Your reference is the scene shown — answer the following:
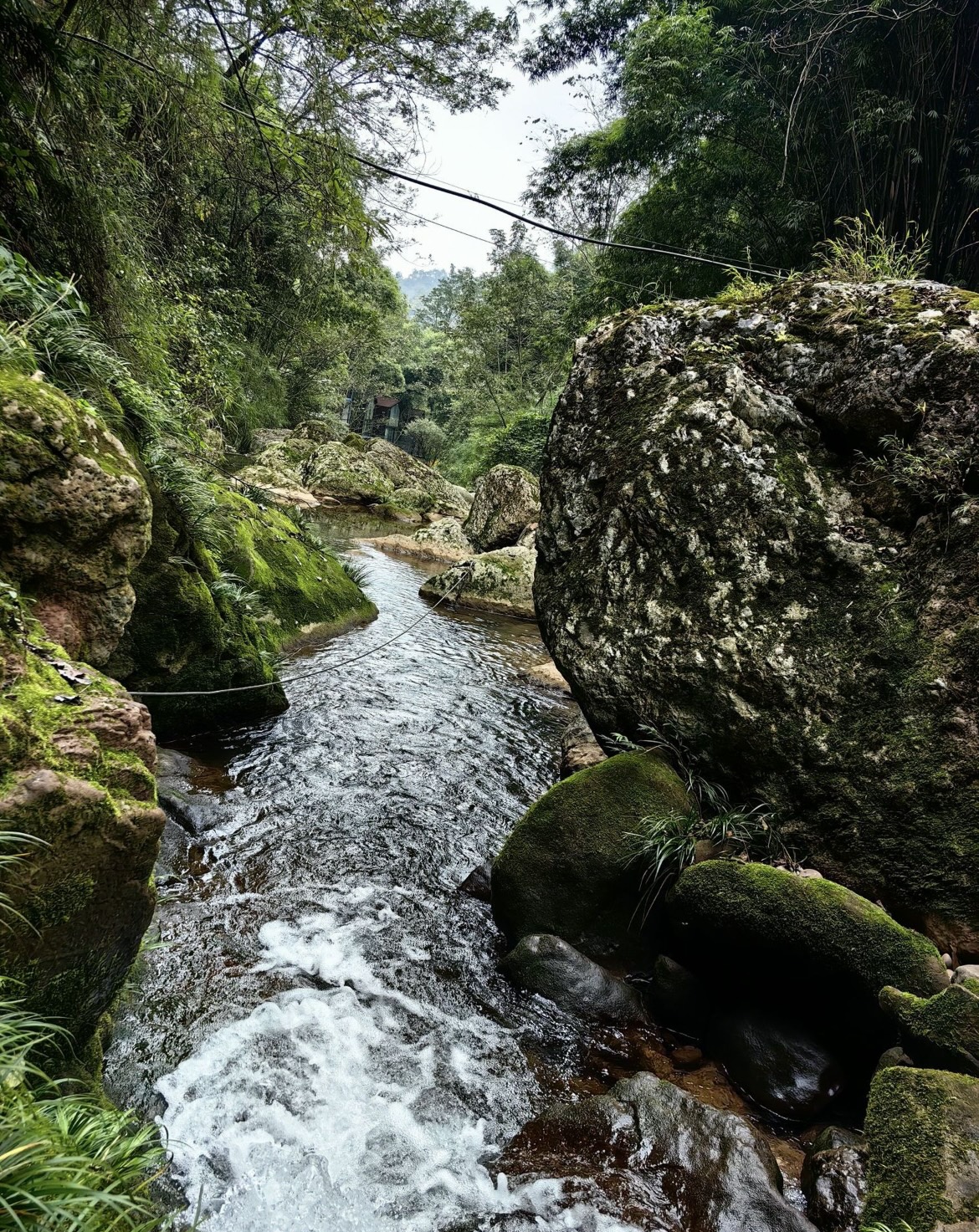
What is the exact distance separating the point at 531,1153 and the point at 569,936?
4.01 feet

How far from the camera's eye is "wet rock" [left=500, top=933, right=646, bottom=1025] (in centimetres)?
325

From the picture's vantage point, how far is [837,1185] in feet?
7.27

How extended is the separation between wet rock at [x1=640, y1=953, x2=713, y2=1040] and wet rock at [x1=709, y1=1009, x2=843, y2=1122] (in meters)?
0.13

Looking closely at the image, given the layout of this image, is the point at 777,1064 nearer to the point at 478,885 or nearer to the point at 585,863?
the point at 585,863

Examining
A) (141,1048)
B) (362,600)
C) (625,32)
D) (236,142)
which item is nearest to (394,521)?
(362,600)

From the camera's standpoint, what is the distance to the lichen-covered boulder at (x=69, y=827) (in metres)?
1.80

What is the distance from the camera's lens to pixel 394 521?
76.0 feet

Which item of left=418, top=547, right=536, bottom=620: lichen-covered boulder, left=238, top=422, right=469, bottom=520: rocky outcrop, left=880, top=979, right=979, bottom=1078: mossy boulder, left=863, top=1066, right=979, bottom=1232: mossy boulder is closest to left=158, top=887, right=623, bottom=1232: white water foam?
left=863, top=1066, right=979, bottom=1232: mossy boulder

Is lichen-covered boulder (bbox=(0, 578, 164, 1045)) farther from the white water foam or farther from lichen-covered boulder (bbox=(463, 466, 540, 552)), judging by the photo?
lichen-covered boulder (bbox=(463, 466, 540, 552))

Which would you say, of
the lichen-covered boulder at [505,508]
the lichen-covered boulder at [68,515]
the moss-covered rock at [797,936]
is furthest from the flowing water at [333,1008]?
the lichen-covered boulder at [505,508]

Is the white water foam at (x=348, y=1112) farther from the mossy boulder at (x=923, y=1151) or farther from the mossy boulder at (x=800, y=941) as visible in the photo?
the mossy boulder at (x=800, y=941)

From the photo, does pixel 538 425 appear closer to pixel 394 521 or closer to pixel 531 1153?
pixel 394 521

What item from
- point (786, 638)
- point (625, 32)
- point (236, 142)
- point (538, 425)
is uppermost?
point (625, 32)

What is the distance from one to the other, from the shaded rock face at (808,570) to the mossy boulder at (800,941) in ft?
1.79
